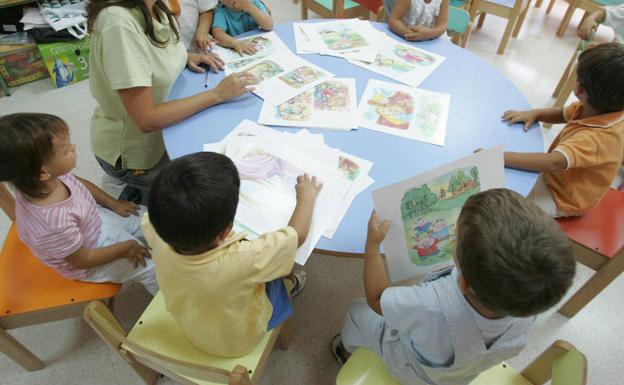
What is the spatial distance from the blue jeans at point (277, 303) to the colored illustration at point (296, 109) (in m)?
0.56

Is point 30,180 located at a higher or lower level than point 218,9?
lower

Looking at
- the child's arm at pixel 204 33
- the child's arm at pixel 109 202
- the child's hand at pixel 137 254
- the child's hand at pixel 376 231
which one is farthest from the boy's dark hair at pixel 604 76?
the child's arm at pixel 109 202

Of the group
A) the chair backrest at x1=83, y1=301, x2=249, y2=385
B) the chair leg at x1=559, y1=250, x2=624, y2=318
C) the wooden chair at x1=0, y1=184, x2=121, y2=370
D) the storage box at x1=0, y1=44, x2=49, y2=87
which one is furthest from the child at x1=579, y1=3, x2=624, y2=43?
the storage box at x1=0, y1=44, x2=49, y2=87

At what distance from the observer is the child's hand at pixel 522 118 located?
1301 millimetres

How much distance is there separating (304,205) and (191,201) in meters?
Result: 0.34

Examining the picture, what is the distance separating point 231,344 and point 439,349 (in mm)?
523

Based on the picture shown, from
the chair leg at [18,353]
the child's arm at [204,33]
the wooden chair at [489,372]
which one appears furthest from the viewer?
the child's arm at [204,33]

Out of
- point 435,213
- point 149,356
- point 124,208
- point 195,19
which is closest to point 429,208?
point 435,213

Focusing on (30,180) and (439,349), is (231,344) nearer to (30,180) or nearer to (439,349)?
(439,349)

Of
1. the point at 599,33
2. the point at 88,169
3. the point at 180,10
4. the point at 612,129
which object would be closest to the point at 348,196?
the point at 612,129

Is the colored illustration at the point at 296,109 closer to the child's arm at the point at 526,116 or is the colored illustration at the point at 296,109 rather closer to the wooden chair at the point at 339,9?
the child's arm at the point at 526,116

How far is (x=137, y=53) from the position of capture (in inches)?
45.2

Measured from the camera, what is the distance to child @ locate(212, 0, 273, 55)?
1636mm

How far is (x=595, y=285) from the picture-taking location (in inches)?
56.8
